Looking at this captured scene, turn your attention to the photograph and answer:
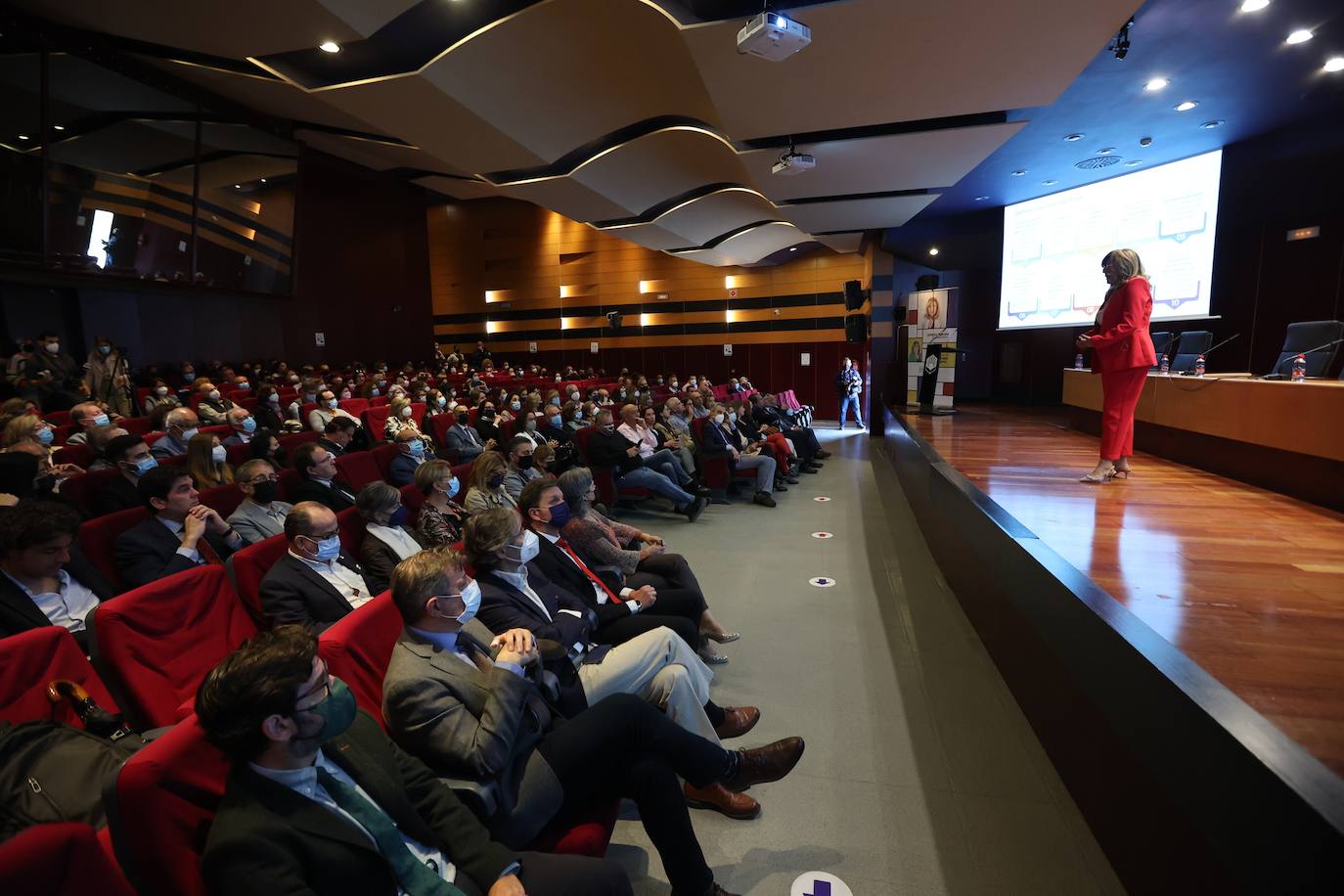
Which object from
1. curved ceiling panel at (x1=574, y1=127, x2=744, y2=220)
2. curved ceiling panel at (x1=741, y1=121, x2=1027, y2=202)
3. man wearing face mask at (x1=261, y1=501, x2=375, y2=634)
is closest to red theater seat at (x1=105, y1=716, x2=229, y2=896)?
man wearing face mask at (x1=261, y1=501, x2=375, y2=634)

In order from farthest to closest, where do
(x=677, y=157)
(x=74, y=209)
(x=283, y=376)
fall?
(x=283, y=376) → (x=677, y=157) → (x=74, y=209)

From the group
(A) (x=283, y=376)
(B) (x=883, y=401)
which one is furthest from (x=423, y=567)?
(B) (x=883, y=401)

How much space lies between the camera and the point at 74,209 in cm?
682

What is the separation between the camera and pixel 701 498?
19.5 feet

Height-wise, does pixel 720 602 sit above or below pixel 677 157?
below

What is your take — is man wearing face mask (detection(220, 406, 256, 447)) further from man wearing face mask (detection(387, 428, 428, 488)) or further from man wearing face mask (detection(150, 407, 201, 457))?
man wearing face mask (detection(387, 428, 428, 488))

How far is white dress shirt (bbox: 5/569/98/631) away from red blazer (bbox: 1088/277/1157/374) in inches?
190

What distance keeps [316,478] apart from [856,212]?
776 cm

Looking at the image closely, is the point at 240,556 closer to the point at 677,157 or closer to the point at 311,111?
the point at 677,157

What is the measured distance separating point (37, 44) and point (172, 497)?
7.27 m

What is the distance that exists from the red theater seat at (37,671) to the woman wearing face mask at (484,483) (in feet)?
5.75

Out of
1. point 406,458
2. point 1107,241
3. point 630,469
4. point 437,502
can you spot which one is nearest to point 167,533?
point 437,502

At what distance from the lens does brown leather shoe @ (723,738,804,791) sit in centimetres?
204

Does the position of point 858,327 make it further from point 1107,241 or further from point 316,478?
point 316,478
